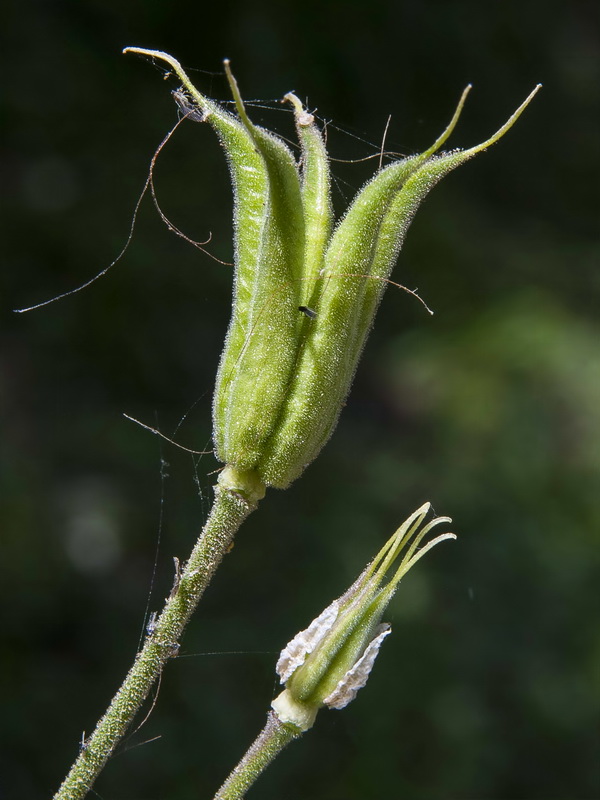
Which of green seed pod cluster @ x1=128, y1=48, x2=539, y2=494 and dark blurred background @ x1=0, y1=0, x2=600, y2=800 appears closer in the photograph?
green seed pod cluster @ x1=128, y1=48, x2=539, y2=494

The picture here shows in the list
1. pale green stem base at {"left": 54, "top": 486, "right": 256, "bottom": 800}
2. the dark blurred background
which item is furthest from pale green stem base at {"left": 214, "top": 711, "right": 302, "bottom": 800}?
the dark blurred background

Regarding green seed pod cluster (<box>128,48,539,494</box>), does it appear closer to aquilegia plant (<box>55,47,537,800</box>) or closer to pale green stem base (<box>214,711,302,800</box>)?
aquilegia plant (<box>55,47,537,800</box>)

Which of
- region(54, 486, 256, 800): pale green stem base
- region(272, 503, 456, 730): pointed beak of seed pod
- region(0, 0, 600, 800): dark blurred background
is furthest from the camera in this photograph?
region(0, 0, 600, 800): dark blurred background

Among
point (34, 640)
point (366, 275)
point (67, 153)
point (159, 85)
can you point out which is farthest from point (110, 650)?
point (366, 275)

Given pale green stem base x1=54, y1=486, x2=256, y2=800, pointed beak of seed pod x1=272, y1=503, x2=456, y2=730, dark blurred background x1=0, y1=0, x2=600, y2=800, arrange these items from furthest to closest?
dark blurred background x1=0, y1=0, x2=600, y2=800 < pointed beak of seed pod x1=272, y1=503, x2=456, y2=730 < pale green stem base x1=54, y1=486, x2=256, y2=800

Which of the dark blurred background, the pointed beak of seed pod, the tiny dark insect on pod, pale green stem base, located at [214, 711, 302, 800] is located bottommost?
the dark blurred background

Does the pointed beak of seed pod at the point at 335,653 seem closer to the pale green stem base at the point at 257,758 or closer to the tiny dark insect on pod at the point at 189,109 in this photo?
the pale green stem base at the point at 257,758

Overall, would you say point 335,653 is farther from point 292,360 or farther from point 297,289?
point 297,289

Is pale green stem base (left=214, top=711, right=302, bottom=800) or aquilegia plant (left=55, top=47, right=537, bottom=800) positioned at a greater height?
aquilegia plant (left=55, top=47, right=537, bottom=800)
